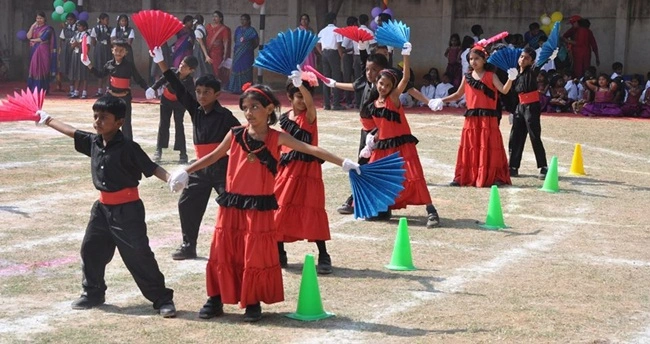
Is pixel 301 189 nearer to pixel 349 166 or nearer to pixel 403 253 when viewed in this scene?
pixel 403 253

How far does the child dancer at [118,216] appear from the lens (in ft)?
25.8

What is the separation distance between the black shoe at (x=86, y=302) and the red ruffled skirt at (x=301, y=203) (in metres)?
1.90

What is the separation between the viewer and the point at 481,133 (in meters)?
14.3

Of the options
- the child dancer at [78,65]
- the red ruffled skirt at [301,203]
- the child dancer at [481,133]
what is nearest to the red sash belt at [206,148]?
the red ruffled skirt at [301,203]

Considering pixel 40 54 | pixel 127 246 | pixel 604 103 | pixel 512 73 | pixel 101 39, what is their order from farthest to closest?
→ pixel 101 39 < pixel 40 54 < pixel 604 103 < pixel 512 73 < pixel 127 246

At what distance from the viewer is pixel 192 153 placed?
1698 centimetres

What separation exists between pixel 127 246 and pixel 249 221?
0.91m

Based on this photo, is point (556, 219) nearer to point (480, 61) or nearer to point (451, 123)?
point (480, 61)

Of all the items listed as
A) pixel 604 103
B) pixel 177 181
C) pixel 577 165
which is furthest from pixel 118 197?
pixel 604 103

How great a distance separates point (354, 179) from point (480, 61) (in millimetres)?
6210

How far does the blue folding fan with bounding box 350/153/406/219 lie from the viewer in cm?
814

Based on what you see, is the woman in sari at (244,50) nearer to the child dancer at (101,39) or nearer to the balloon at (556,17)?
the child dancer at (101,39)

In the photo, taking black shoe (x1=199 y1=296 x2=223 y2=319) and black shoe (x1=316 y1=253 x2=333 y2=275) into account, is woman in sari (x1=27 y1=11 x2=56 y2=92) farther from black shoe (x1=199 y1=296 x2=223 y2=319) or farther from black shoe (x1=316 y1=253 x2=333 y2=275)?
black shoe (x1=199 y1=296 x2=223 y2=319)

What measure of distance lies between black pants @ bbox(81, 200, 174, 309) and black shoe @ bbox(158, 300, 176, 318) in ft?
0.11
